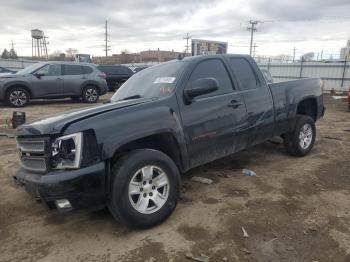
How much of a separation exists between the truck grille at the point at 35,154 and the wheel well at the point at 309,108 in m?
4.58

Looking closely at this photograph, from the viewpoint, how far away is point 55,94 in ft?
43.4

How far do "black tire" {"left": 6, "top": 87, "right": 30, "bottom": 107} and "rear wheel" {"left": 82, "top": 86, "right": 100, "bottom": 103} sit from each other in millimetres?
2328

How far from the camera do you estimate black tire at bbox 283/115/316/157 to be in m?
5.64

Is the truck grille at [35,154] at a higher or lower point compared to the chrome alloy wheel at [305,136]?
A: higher

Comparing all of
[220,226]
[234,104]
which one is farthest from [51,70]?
[220,226]

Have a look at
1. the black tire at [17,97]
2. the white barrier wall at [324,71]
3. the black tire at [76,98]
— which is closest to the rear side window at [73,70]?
the black tire at [76,98]

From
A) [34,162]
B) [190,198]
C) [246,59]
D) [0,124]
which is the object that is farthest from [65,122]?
[0,124]

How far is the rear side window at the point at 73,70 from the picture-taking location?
13609 mm

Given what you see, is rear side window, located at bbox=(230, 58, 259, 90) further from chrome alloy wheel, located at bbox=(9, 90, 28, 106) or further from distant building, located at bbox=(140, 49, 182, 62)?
distant building, located at bbox=(140, 49, 182, 62)

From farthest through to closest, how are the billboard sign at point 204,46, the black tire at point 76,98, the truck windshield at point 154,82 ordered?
the billboard sign at point 204,46
the black tire at point 76,98
the truck windshield at point 154,82

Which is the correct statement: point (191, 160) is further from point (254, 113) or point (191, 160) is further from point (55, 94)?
point (55, 94)

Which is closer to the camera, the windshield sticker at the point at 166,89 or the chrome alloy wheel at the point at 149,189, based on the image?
the chrome alloy wheel at the point at 149,189

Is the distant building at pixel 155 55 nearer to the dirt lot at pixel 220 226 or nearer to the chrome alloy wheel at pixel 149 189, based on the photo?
the dirt lot at pixel 220 226

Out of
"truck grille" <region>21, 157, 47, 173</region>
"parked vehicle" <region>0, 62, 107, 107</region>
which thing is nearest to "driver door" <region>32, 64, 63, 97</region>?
"parked vehicle" <region>0, 62, 107, 107</region>
